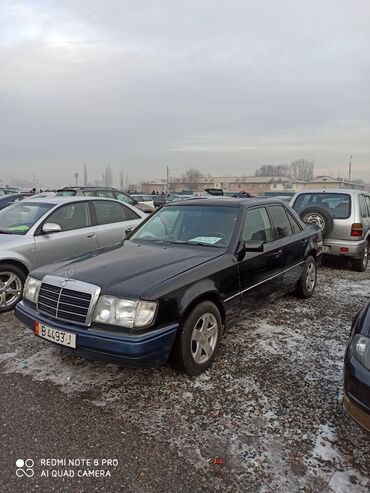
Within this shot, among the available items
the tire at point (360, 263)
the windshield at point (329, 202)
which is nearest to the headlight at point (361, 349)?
the windshield at point (329, 202)

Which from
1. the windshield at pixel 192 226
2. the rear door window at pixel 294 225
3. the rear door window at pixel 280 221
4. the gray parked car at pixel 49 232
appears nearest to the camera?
the windshield at pixel 192 226

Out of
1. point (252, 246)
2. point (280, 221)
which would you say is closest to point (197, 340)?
point (252, 246)

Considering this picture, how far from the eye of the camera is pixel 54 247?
5500 mm

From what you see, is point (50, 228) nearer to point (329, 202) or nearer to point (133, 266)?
point (133, 266)

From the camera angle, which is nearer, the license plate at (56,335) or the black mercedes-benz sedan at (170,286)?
the black mercedes-benz sedan at (170,286)

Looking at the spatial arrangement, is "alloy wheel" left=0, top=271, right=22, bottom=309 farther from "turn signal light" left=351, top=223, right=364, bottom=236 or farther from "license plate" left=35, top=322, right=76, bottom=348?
"turn signal light" left=351, top=223, right=364, bottom=236

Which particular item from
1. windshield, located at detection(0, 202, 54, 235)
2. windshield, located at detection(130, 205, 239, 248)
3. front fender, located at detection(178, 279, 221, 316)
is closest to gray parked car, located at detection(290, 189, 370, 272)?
windshield, located at detection(130, 205, 239, 248)

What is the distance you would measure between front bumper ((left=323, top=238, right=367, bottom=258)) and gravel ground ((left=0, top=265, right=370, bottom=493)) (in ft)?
11.5

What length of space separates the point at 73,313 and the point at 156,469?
1.34 meters

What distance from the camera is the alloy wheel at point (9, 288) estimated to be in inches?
197

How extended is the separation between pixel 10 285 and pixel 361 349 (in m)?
4.40

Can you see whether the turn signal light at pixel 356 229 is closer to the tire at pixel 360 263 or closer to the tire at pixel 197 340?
the tire at pixel 360 263

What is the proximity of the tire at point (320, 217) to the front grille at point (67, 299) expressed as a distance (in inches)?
208

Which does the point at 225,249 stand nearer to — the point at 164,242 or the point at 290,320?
the point at 164,242
